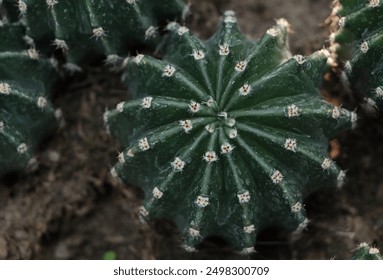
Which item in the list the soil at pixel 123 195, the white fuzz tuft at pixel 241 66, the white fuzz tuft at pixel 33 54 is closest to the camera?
the white fuzz tuft at pixel 241 66

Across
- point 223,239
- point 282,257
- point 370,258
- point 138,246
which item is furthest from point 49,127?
point 370,258

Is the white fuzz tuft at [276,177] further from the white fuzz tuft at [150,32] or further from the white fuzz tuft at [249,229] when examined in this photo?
the white fuzz tuft at [150,32]

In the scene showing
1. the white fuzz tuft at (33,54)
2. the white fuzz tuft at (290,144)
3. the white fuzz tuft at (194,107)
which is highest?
the white fuzz tuft at (33,54)

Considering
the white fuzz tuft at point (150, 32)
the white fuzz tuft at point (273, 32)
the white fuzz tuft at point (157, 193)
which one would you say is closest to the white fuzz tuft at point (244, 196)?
the white fuzz tuft at point (157, 193)

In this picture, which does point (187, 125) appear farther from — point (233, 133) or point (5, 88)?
point (5, 88)

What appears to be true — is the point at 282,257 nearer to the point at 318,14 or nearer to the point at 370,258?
the point at 370,258
